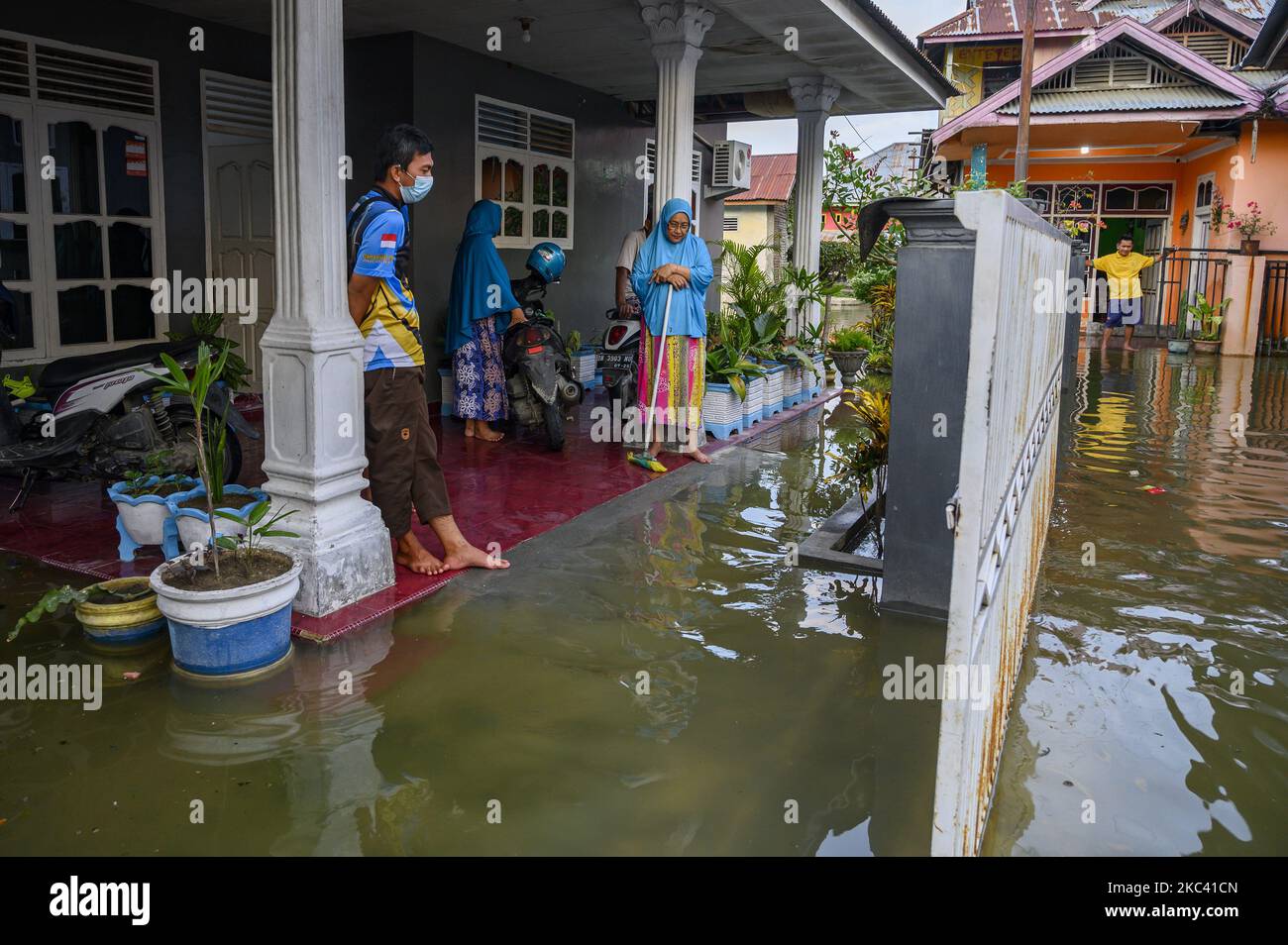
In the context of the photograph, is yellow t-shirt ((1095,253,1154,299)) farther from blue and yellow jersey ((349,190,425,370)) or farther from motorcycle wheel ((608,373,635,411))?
blue and yellow jersey ((349,190,425,370))

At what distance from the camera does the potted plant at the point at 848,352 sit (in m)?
12.3

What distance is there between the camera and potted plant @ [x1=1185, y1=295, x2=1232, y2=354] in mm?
15375

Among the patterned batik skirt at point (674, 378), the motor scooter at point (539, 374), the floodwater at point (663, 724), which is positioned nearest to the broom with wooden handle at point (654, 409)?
the patterned batik skirt at point (674, 378)

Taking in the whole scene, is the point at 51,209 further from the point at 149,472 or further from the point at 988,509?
the point at 988,509

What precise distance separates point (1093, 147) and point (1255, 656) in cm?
1700

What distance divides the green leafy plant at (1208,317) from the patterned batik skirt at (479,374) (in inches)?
484

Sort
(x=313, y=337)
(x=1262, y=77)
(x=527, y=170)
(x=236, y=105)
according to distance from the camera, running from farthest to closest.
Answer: (x=1262, y=77), (x=527, y=170), (x=236, y=105), (x=313, y=337)

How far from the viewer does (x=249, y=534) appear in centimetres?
416

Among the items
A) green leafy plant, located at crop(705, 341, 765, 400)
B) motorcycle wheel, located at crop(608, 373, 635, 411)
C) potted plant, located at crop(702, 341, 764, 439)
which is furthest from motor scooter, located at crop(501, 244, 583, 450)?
green leafy plant, located at crop(705, 341, 765, 400)

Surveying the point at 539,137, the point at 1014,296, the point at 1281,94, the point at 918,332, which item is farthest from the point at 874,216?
the point at 1281,94

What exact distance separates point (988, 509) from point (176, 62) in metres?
7.47

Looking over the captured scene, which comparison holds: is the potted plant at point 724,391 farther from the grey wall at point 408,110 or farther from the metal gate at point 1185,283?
the metal gate at point 1185,283

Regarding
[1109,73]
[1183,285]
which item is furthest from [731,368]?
[1109,73]

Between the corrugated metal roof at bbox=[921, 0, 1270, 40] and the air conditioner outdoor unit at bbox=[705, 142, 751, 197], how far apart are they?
9.13m
